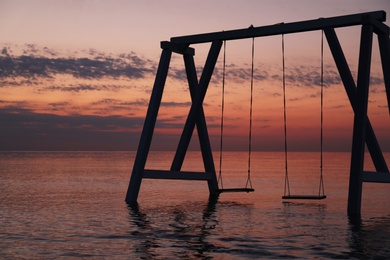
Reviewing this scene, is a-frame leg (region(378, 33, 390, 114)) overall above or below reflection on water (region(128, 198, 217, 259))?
above

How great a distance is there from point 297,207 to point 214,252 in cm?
828

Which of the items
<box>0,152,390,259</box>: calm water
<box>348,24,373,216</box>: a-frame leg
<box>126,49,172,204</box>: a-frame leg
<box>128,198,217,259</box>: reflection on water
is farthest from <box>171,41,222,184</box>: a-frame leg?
<box>348,24,373,216</box>: a-frame leg

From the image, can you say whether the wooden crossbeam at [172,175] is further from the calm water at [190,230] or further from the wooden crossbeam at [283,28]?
the wooden crossbeam at [283,28]

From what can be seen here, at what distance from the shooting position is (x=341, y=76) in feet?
46.6

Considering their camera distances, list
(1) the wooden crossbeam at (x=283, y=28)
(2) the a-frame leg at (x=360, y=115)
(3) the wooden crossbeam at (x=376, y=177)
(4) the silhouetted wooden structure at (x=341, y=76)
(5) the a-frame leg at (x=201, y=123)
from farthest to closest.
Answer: (5) the a-frame leg at (x=201, y=123) < (1) the wooden crossbeam at (x=283, y=28) < (3) the wooden crossbeam at (x=376, y=177) < (4) the silhouetted wooden structure at (x=341, y=76) < (2) the a-frame leg at (x=360, y=115)

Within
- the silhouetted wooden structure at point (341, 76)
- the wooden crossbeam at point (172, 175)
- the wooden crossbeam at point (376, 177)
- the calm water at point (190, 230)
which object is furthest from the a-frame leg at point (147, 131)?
the wooden crossbeam at point (376, 177)

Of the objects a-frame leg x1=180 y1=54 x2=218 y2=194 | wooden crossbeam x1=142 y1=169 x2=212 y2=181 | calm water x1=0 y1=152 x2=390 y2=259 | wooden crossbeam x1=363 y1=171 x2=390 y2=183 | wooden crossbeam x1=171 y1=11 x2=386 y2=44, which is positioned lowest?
calm water x1=0 y1=152 x2=390 y2=259

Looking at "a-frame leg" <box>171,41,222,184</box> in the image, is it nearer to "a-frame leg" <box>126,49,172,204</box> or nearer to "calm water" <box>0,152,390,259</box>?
"a-frame leg" <box>126,49,172,204</box>

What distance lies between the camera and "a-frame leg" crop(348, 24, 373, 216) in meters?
13.6

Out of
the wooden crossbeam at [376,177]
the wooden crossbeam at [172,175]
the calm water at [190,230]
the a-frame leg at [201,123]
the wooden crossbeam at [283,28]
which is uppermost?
the wooden crossbeam at [283,28]

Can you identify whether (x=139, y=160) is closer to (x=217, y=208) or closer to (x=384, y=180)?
(x=217, y=208)

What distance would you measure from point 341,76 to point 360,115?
1.07 meters

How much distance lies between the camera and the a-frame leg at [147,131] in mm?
16688

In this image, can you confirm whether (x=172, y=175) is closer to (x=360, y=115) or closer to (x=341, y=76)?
(x=341, y=76)
